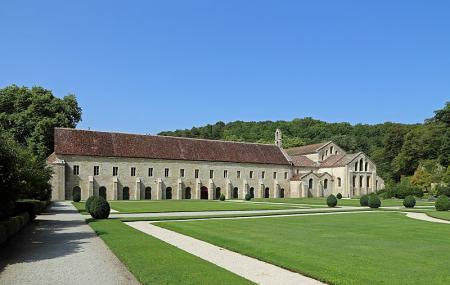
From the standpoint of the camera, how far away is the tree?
5306 centimetres

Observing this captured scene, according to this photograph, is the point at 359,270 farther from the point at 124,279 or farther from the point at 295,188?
the point at 295,188

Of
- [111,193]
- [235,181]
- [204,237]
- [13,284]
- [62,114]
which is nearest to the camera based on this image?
[13,284]

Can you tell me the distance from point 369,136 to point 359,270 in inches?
4310

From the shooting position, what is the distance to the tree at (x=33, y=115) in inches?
2089

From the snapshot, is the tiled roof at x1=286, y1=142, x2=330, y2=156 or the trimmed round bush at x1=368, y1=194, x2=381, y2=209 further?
the tiled roof at x1=286, y1=142, x2=330, y2=156

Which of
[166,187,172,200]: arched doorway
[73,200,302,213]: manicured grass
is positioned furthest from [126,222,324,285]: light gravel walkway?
[166,187,172,200]: arched doorway

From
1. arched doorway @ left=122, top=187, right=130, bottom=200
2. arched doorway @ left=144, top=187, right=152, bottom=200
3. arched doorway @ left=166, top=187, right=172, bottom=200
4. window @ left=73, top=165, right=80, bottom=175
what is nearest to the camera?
window @ left=73, top=165, right=80, bottom=175

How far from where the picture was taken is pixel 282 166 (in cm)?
6650

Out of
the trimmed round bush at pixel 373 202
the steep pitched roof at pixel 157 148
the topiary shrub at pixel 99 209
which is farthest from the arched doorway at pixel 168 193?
the topiary shrub at pixel 99 209

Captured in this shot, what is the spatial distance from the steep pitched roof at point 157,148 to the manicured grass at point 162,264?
3873cm

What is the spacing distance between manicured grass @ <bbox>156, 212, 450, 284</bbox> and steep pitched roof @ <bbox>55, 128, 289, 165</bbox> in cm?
3451

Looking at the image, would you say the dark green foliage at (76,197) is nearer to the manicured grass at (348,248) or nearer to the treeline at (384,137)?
the manicured grass at (348,248)

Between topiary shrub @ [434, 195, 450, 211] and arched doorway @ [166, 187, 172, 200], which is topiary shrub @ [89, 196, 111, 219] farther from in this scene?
arched doorway @ [166, 187, 172, 200]

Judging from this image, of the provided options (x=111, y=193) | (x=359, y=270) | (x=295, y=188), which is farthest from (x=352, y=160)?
(x=359, y=270)
